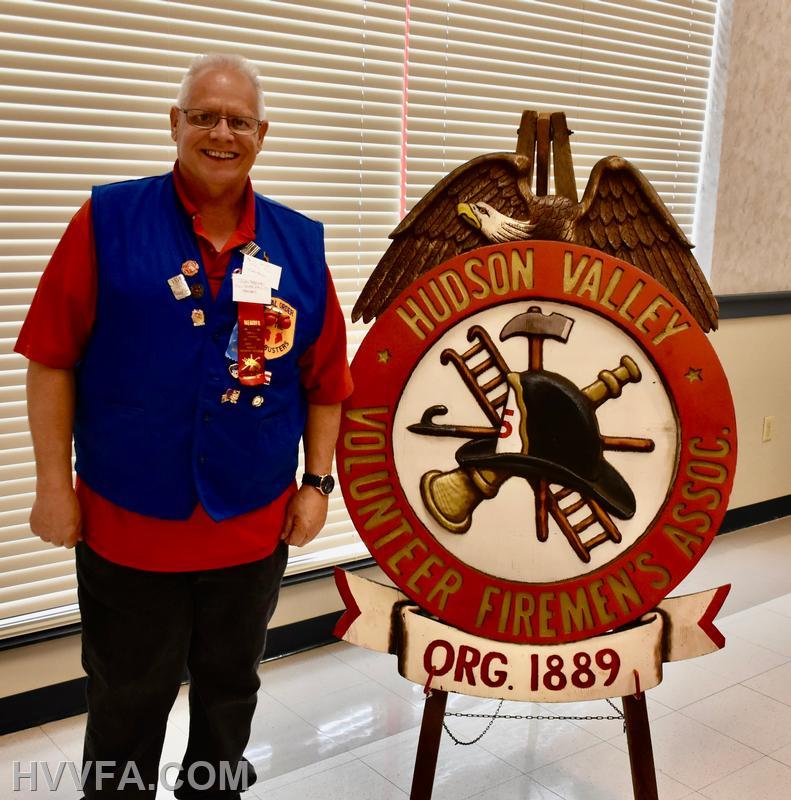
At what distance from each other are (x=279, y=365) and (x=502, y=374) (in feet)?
1.47

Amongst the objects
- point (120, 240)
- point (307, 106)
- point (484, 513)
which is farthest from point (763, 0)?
point (120, 240)

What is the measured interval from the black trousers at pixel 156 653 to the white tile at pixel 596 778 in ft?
2.50

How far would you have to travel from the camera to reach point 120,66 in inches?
85.8

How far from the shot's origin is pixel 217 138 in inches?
58.1

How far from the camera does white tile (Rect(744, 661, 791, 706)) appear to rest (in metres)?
2.52

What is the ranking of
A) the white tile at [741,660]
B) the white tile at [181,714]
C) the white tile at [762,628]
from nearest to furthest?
the white tile at [181,714] < the white tile at [741,660] < the white tile at [762,628]

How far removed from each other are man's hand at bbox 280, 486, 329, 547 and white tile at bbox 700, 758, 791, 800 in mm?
1089

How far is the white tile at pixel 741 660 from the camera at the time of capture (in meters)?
2.64

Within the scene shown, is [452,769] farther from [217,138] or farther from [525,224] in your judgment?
[217,138]

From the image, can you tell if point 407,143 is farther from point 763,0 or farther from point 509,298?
point 763,0

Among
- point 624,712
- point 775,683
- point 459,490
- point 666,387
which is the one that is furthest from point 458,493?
point 775,683

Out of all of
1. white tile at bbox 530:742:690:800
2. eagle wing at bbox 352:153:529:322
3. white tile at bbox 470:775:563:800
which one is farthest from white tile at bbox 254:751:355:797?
eagle wing at bbox 352:153:529:322

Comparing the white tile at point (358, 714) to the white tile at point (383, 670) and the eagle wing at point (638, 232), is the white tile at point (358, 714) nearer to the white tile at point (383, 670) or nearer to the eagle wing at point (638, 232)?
the white tile at point (383, 670)

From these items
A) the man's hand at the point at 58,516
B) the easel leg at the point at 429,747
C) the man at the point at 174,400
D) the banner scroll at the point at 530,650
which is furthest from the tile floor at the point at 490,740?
the man's hand at the point at 58,516
